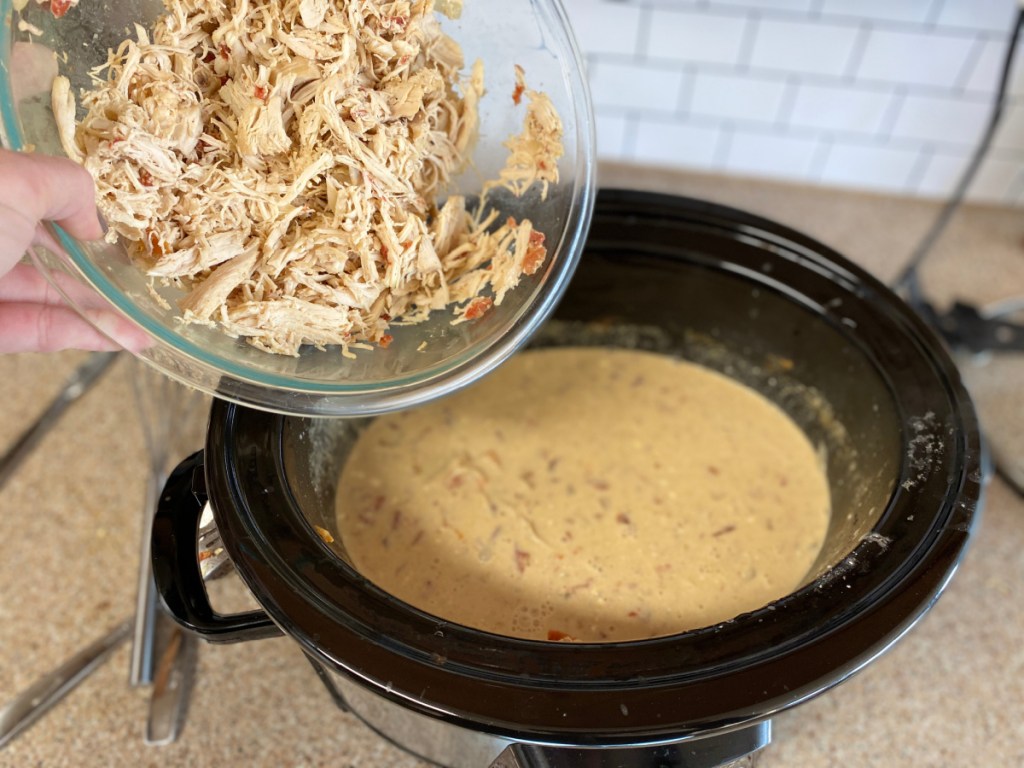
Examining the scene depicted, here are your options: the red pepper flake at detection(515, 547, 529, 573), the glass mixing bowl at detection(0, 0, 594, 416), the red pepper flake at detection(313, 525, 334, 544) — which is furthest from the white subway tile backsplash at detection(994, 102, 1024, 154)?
the red pepper flake at detection(313, 525, 334, 544)

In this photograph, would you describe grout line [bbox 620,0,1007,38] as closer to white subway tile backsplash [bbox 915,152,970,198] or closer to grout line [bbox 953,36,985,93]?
grout line [bbox 953,36,985,93]

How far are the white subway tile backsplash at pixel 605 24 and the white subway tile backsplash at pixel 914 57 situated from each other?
1.21 feet

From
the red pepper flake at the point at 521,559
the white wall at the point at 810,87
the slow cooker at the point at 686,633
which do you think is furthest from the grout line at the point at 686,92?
the red pepper flake at the point at 521,559

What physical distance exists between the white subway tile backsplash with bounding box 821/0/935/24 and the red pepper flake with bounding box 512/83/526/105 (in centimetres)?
83

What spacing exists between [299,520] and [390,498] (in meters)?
0.22

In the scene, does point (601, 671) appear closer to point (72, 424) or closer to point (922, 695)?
point (922, 695)

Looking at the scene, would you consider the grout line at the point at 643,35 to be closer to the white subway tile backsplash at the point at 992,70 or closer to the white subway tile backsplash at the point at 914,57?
the white subway tile backsplash at the point at 914,57

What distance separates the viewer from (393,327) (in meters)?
0.71


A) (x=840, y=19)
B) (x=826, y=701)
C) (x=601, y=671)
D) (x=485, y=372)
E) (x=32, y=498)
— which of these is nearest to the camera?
→ (x=601, y=671)

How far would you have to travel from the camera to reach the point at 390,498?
86cm

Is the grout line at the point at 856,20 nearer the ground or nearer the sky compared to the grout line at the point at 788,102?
nearer the sky

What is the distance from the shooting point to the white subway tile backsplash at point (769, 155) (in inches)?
58.2

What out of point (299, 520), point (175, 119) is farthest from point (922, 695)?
point (175, 119)

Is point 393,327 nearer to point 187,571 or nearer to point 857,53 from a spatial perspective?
point 187,571
